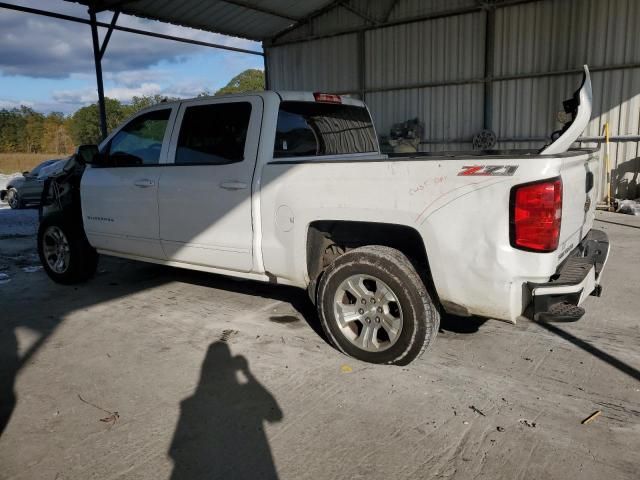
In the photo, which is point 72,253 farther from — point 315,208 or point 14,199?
point 14,199

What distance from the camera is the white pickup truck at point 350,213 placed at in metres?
3.09

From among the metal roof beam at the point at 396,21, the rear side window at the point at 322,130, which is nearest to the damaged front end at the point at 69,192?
the rear side window at the point at 322,130

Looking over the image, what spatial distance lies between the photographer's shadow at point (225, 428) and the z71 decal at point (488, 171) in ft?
5.91

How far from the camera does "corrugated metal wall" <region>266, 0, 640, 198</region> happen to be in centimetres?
1214

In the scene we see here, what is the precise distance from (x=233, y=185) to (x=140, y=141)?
1548 millimetres

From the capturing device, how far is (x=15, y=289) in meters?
6.13

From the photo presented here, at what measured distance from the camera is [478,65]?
45.6 ft

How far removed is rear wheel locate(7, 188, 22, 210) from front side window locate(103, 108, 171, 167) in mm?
12004

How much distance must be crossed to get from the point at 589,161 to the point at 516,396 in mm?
1749

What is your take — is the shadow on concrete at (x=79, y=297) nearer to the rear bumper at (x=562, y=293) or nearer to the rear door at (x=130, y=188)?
the rear door at (x=130, y=188)

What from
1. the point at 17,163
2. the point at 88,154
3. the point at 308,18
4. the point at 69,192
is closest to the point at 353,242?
the point at 88,154

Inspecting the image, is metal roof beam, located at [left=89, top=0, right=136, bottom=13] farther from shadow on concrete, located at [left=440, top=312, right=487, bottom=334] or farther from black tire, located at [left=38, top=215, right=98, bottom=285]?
shadow on concrete, located at [left=440, top=312, right=487, bottom=334]

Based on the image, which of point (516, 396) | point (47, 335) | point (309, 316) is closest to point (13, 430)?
point (47, 335)

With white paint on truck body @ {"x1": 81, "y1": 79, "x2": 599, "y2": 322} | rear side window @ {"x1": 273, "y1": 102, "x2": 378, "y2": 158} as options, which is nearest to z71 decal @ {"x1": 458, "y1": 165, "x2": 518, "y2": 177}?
white paint on truck body @ {"x1": 81, "y1": 79, "x2": 599, "y2": 322}
